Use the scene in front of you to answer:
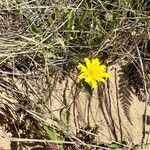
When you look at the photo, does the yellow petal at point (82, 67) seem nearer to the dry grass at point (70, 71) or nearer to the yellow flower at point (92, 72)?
the yellow flower at point (92, 72)

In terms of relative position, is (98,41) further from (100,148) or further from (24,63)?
(100,148)

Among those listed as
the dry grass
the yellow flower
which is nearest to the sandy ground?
the dry grass

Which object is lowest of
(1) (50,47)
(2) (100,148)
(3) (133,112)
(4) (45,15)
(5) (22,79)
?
(2) (100,148)

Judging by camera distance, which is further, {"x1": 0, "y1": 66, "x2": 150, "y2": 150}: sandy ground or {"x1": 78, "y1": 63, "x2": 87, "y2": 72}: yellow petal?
{"x1": 0, "y1": 66, "x2": 150, "y2": 150}: sandy ground

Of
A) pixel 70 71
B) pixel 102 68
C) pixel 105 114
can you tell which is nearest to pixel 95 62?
pixel 102 68

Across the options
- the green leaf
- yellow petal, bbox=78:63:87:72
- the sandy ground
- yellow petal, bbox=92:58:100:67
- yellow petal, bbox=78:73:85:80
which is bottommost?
the sandy ground

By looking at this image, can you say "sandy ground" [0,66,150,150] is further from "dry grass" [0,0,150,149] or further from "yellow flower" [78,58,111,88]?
"yellow flower" [78,58,111,88]

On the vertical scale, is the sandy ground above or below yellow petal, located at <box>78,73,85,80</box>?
below

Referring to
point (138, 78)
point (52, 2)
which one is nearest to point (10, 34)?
point (52, 2)

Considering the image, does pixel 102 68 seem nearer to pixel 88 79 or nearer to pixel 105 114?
pixel 88 79
